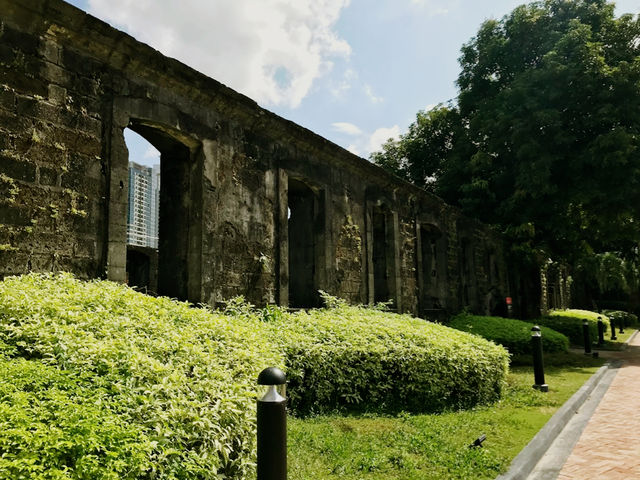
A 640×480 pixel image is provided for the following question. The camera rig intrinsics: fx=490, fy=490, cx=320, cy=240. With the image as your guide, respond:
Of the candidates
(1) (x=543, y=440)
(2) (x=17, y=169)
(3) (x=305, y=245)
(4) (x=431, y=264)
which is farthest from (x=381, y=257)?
(2) (x=17, y=169)

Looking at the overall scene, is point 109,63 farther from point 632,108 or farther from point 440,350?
point 632,108

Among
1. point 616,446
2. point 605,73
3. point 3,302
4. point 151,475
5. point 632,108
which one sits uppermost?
point 605,73

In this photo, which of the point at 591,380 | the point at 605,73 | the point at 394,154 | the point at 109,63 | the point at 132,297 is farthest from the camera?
the point at 394,154

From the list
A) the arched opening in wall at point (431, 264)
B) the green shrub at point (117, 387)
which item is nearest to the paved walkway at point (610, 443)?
the green shrub at point (117, 387)

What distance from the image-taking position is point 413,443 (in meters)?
4.84

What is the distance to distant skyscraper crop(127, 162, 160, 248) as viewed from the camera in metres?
29.2

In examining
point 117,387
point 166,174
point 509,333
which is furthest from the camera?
point 509,333

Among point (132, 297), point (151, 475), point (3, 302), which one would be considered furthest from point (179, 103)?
point (151, 475)

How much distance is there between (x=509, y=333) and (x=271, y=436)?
39.3 feet

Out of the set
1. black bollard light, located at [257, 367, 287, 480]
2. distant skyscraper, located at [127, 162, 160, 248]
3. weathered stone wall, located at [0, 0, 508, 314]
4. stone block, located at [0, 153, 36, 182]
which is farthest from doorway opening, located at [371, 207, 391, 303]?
distant skyscraper, located at [127, 162, 160, 248]

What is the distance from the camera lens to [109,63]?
641cm

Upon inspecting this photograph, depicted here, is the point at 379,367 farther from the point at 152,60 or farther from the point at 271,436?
the point at 152,60

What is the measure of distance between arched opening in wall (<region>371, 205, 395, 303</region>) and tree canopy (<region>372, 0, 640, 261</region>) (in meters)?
Result: 5.66

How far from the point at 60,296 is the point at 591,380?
9282mm
